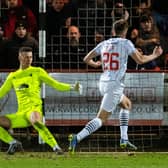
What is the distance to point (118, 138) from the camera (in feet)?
45.3

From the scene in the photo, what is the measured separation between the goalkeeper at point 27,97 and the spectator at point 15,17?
222 cm

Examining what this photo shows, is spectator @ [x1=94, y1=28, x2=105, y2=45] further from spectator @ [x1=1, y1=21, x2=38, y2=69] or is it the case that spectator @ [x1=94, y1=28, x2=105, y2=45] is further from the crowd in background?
spectator @ [x1=1, y1=21, x2=38, y2=69]

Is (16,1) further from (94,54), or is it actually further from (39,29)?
(94,54)

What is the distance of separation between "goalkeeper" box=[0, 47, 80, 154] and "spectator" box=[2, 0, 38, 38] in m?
2.22

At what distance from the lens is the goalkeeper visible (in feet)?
39.7

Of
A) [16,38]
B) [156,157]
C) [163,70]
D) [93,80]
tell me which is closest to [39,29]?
[16,38]

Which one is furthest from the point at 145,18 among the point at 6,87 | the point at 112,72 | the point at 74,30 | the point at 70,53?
the point at 6,87

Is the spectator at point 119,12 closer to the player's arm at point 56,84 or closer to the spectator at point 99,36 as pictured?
the spectator at point 99,36

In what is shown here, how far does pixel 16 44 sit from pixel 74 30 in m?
1.12

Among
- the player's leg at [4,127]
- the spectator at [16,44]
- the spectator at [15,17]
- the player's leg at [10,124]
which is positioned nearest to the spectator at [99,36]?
the spectator at [16,44]

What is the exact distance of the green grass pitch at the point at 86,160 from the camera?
10.8m

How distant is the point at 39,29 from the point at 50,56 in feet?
1.78

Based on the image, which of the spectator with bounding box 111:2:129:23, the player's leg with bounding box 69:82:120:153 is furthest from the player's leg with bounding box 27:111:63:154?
the spectator with bounding box 111:2:129:23

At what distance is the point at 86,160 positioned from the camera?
1155 centimetres
